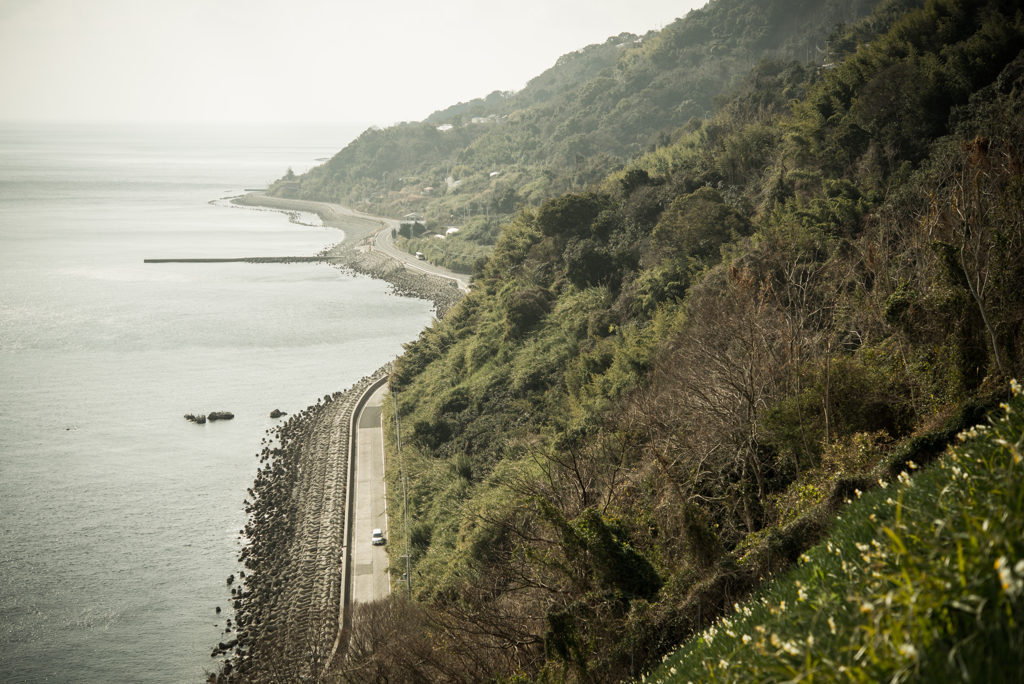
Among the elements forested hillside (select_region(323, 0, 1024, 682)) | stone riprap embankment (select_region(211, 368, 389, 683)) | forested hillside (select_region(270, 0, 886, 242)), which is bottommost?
stone riprap embankment (select_region(211, 368, 389, 683))

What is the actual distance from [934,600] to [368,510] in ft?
99.6

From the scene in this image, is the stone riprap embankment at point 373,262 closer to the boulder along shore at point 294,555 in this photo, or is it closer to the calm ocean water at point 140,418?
the calm ocean water at point 140,418

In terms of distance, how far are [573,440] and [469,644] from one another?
430 inches

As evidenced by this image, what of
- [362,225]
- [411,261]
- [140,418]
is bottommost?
[140,418]

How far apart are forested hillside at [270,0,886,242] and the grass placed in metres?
67.1

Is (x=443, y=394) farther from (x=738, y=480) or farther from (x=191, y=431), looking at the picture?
(x=738, y=480)

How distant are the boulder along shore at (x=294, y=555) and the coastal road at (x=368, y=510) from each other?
66cm

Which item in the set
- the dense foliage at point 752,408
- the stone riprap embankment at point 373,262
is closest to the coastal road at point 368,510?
the dense foliage at point 752,408

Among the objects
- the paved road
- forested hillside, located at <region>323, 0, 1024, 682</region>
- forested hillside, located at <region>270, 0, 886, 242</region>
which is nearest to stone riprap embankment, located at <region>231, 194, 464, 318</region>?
the paved road

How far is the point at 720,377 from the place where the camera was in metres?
17.0

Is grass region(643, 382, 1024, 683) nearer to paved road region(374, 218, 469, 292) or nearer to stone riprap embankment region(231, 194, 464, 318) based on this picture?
stone riprap embankment region(231, 194, 464, 318)

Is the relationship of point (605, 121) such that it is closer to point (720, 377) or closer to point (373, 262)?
point (373, 262)

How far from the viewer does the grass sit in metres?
3.26

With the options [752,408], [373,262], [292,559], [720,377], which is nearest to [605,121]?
[373,262]
